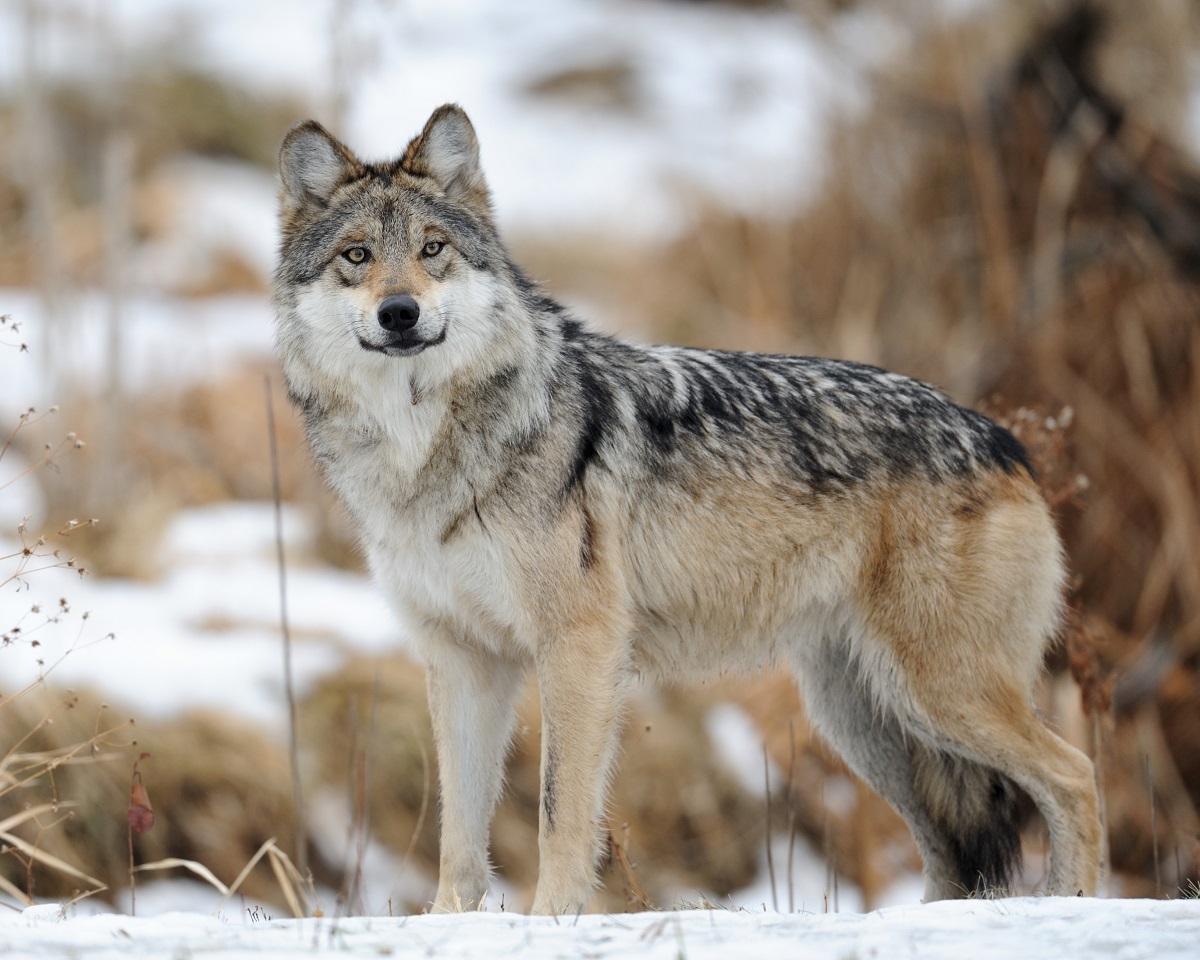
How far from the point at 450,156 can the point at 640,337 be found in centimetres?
654

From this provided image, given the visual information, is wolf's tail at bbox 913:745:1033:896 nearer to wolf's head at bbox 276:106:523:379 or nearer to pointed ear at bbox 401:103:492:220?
wolf's head at bbox 276:106:523:379

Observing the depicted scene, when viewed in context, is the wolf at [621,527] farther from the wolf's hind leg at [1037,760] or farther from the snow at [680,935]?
the snow at [680,935]

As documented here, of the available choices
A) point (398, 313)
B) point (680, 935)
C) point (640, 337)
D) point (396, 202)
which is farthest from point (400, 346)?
point (640, 337)

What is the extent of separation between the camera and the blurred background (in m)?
6.13

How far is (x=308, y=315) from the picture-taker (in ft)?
13.3

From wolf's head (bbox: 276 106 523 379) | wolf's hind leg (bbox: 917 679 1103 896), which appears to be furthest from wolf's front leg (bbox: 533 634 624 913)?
wolf's hind leg (bbox: 917 679 1103 896)

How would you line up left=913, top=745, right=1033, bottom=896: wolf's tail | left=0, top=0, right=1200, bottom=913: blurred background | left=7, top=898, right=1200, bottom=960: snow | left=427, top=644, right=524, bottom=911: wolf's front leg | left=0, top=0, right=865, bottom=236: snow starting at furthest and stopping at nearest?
left=0, top=0, right=865, bottom=236: snow < left=0, top=0, right=1200, bottom=913: blurred background < left=913, top=745, right=1033, bottom=896: wolf's tail < left=427, top=644, right=524, bottom=911: wolf's front leg < left=7, top=898, right=1200, bottom=960: snow

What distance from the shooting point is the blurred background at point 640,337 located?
6.13m

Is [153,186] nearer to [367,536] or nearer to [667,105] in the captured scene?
[667,105]

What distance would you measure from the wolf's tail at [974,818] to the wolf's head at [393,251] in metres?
2.30

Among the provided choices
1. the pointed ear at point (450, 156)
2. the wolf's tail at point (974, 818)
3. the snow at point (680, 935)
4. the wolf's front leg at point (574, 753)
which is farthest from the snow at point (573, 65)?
the snow at point (680, 935)

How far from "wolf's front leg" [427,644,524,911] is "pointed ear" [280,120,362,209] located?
1.60m

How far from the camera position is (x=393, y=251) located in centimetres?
400

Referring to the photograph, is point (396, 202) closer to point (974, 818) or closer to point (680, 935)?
point (680, 935)
